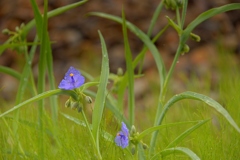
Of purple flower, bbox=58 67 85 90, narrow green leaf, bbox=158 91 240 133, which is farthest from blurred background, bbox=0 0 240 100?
purple flower, bbox=58 67 85 90

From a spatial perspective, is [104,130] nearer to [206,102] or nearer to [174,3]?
[206,102]

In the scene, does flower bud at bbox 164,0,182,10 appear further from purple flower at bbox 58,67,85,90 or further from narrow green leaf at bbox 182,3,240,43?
purple flower at bbox 58,67,85,90

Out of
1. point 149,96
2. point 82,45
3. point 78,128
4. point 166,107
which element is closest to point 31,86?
point 78,128

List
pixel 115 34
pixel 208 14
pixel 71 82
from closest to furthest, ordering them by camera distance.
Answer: pixel 71 82 < pixel 208 14 < pixel 115 34

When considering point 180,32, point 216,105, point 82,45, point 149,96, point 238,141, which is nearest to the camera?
point 216,105

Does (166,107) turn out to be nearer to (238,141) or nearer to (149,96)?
(238,141)

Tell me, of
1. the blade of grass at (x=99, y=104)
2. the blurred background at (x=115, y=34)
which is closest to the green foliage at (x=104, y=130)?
the blade of grass at (x=99, y=104)

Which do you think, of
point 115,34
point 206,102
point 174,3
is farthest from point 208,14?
point 115,34

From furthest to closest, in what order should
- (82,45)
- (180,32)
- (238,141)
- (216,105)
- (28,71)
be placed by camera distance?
(82,45) → (28,71) → (180,32) → (238,141) → (216,105)
